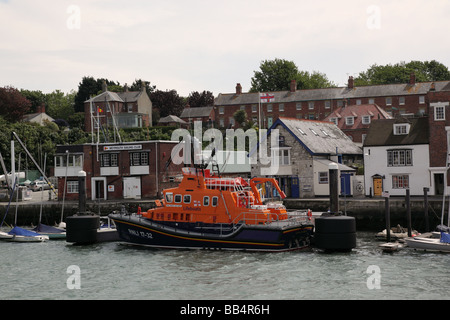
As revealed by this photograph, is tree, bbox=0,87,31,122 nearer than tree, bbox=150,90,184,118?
Yes

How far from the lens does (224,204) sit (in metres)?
29.1

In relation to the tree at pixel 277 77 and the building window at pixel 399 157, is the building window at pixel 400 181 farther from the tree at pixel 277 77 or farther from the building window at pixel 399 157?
the tree at pixel 277 77

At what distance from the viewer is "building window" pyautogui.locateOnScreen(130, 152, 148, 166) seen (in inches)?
1939

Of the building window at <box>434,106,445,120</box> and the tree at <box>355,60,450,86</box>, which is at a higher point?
the tree at <box>355,60,450,86</box>

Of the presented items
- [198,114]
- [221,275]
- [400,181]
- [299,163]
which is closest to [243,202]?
[221,275]

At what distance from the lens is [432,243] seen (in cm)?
2736

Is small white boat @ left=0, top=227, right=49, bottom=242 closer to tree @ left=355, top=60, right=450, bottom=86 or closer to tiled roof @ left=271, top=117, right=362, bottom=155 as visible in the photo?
tiled roof @ left=271, top=117, right=362, bottom=155

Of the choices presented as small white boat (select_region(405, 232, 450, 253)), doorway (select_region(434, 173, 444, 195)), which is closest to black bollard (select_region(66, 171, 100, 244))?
small white boat (select_region(405, 232, 450, 253))

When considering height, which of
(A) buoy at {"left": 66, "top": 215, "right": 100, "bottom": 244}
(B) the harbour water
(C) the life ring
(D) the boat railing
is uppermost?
(C) the life ring

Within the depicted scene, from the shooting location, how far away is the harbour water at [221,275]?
20.1m

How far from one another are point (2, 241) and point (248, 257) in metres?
16.4

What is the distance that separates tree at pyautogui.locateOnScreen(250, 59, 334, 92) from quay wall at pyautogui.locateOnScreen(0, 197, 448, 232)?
63607 millimetres

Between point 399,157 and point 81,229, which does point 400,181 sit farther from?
point 81,229
